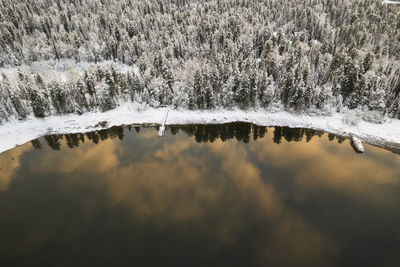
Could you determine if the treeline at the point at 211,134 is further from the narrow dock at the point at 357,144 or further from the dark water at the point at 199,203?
the narrow dock at the point at 357,144

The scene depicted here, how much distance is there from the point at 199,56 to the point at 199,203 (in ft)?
255

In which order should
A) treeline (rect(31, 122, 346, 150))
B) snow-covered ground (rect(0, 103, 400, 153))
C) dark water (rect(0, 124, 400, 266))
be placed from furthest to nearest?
treeline (rect(31, 122, 346, 150)), snow-covered ground (rect(0, 103, 400, 153)), dark water (rect(0, 124, 400, 266))

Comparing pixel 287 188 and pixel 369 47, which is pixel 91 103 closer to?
pixel 287 188

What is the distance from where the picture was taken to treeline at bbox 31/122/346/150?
68.8 metres

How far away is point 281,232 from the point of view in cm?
4284

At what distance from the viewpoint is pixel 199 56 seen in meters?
110

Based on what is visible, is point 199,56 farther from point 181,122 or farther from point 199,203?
point 199,203

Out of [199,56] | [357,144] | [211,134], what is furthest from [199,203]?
[199,56]

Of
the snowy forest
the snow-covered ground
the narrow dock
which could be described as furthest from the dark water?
the snowy forest

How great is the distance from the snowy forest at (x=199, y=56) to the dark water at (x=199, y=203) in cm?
1656

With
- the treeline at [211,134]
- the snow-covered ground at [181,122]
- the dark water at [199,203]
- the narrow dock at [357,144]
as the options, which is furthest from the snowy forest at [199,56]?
the dark water at [199,203]

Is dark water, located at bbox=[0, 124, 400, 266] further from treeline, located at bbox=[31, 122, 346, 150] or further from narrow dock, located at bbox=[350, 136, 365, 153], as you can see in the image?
narrow dock, located at bbox=[350, 136, 365, 153]

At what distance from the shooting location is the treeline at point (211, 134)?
68750mm

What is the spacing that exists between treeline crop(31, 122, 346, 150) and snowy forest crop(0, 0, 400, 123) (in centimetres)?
886
